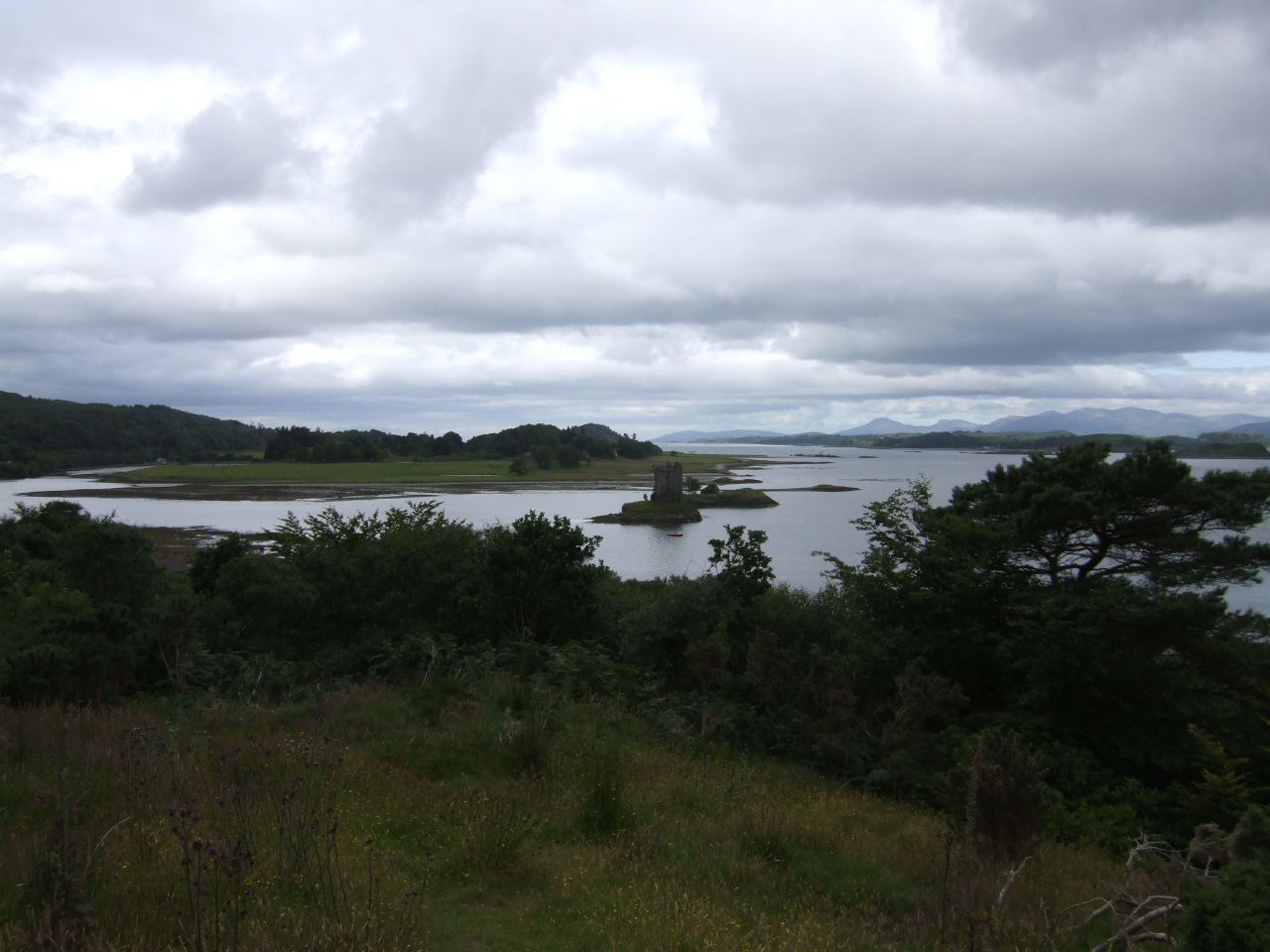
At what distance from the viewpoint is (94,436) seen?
5443 inches

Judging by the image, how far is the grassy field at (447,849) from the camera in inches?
147

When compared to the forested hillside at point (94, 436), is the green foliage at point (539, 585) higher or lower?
lower

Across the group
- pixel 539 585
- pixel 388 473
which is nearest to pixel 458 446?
pixel 388 473

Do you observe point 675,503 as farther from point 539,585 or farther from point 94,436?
point 94,436

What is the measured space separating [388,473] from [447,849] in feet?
339

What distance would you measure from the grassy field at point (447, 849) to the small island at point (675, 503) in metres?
53.4

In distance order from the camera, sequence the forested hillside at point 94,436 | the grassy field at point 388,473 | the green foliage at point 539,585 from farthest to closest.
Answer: the forested hillside at point 94,436 < the grassy field at point 388,473 < the green foliage at point 539,585

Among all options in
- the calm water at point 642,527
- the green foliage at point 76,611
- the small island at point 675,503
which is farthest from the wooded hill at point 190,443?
the green foliage at point 76,611

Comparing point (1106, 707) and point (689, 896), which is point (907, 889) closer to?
point (689, 896)

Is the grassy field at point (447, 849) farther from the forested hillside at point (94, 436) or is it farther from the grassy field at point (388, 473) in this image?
the forested hillside at point (94, 436)

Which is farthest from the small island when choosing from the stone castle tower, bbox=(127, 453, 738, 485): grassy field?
bbox=(127, 453, 738, 485): grassy field

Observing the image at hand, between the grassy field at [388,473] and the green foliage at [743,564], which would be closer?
the green foliage at [743,564]

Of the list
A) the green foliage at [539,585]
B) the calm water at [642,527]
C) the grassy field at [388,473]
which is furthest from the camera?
the grassy field at [388,473]

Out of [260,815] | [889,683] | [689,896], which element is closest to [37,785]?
[260,815]
